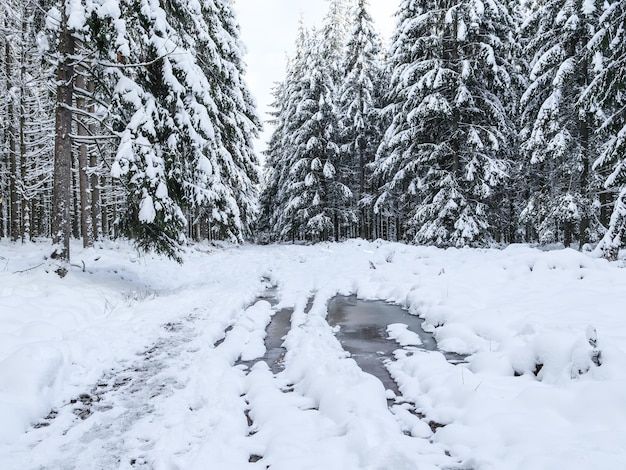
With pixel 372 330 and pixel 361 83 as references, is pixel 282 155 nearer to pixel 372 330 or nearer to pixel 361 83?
pixel 361 83

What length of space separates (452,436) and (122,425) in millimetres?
2761

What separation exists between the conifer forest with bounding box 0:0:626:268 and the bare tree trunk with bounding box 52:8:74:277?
0.11 feet

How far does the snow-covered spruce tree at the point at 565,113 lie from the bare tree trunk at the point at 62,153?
47.9ft

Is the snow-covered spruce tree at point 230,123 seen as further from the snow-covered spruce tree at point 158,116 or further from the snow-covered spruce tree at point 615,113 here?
the snow-covered spruce tree at point 615,113

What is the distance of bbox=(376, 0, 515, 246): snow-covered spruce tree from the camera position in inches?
592

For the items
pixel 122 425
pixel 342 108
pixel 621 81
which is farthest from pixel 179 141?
pixel 342 108

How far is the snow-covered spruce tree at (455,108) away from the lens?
15.0m

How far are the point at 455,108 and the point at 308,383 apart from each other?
14.9 m

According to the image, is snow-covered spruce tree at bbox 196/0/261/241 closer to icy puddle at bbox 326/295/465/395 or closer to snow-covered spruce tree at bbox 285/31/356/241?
snow-covered spruce tree at bbox 285/31/356/241

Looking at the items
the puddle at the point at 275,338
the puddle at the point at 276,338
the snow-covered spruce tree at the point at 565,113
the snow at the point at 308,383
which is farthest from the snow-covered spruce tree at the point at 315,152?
the snow at the point at 308,383

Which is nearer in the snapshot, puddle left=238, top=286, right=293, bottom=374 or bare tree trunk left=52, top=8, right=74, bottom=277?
puddle left=238, top=286, right=293, bottom=374

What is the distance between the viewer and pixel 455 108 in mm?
15992

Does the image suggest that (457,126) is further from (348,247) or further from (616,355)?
(616,355)

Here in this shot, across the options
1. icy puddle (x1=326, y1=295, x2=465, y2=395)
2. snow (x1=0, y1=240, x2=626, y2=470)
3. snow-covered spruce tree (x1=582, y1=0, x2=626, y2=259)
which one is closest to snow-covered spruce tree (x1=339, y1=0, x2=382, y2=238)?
snow-covered spruce tree (x1=582, y1=0, x2=626, y2=259)
